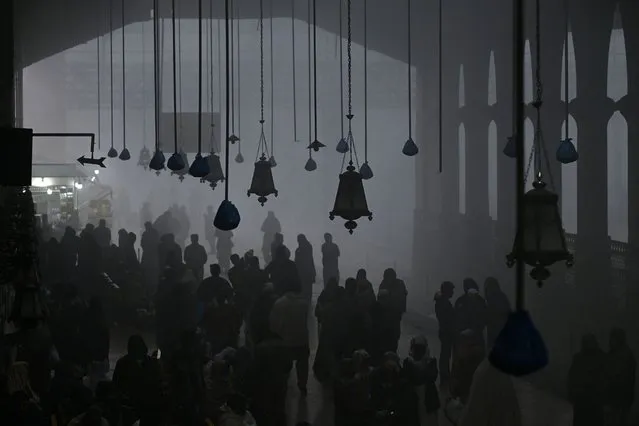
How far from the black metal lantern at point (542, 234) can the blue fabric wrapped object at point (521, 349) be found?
151cm

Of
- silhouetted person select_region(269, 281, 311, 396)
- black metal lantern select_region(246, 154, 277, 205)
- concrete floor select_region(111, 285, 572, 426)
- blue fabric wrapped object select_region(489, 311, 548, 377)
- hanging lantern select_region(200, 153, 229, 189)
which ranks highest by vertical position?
hanging lantern select_region(200, 153, 229, 189)

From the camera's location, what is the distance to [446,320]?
32.2 ft

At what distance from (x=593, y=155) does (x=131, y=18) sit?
444 inches

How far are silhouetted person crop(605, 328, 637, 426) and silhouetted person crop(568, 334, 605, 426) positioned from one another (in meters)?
0.06

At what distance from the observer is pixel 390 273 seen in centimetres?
1069

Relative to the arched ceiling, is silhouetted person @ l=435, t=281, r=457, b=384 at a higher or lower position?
lower

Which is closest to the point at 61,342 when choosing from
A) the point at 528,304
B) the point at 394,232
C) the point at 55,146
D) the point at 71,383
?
the point at 71,383

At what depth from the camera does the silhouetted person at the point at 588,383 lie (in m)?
7.71

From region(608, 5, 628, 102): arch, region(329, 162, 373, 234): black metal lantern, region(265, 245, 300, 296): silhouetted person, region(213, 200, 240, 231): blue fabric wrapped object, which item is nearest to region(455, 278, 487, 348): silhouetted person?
region(265, 245, 300, 296): silhouetted person

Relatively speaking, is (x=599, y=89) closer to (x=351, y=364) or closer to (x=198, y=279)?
(x=351, y=364)

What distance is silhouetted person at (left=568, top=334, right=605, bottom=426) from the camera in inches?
304

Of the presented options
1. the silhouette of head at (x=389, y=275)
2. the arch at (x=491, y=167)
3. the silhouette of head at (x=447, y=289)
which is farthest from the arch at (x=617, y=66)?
the silhouette of head at (x=447, y=289)

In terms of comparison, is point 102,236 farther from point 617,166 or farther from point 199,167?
point 617,166

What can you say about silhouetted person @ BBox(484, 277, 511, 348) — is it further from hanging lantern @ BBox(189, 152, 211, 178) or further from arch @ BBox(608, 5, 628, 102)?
arch @ BBox(608, 5, 628, 102)
